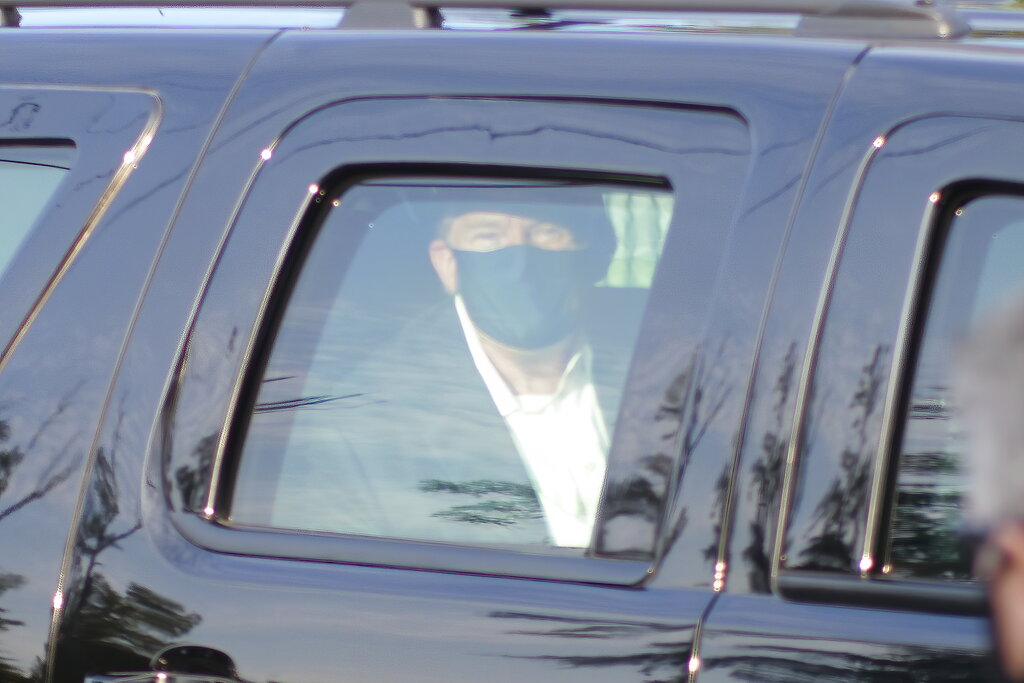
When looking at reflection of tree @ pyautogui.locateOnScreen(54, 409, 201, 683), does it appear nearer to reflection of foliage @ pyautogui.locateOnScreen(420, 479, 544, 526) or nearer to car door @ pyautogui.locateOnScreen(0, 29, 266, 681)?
car door @ pyautogui.locateOnScreen(0, 29, 266, 681)

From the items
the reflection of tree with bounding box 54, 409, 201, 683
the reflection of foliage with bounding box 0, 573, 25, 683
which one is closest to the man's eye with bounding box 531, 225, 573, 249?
the reflection of tree with bounding box 54, 409, 201, 683

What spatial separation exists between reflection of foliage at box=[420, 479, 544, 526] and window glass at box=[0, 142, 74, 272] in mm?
758

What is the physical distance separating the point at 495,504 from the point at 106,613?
0.50 metres

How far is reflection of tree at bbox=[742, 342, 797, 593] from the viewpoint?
5.21 feet

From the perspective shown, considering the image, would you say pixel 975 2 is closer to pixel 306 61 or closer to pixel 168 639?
pixel 306 61

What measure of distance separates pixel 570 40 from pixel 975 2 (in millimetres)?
1109

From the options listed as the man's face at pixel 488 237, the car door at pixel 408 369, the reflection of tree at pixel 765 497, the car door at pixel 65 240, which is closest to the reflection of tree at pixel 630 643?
the car door at pixel 408 369

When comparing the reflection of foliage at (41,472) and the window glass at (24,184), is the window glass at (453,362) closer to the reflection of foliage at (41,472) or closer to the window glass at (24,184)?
the reflection of foliage at (41,472)

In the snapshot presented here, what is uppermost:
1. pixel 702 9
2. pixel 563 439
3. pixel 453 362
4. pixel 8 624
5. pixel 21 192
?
pixel 702 9

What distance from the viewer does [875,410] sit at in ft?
5.24

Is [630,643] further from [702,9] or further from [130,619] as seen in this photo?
[702,9]

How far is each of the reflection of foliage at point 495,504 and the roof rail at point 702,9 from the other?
2.55 feet

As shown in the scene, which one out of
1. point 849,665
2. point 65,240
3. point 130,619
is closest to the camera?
point 849,665

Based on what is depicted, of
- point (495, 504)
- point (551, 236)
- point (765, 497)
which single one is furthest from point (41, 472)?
point (765, 497)
